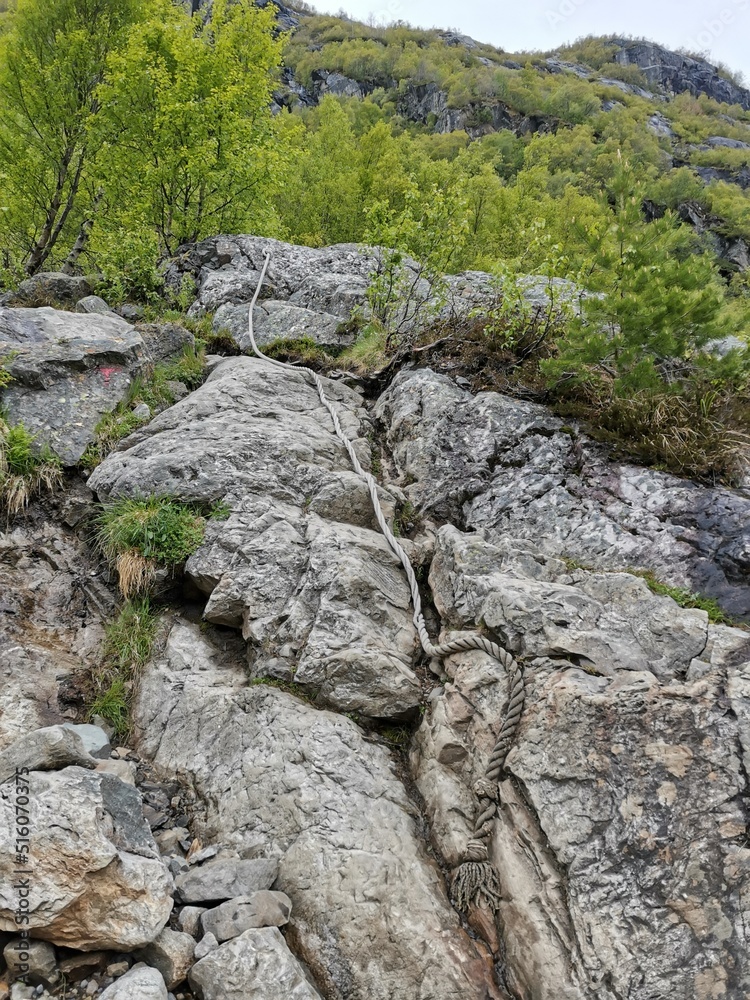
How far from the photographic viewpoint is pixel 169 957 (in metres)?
2.88

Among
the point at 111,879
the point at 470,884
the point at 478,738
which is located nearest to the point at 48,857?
the point at 111,879

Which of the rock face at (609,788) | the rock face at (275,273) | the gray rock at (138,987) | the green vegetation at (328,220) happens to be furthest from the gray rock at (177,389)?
the gray rock at (138,987)

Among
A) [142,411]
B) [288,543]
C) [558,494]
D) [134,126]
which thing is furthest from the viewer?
[134,126]

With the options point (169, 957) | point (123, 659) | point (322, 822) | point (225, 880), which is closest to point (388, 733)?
point (322, 822)

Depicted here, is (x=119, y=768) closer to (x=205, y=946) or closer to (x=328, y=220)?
(x=205, y=946)

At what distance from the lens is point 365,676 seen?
4348 mm

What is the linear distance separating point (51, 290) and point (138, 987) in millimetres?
11486

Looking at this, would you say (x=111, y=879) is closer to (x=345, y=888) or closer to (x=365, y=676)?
(x=345, y=888)

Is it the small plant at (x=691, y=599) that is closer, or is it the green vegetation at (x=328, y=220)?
the small plant at (x=691, y=599)

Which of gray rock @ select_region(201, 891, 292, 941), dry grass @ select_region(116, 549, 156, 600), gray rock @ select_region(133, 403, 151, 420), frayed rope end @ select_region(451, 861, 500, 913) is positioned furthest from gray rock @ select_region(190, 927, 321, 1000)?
gray rock @ select_region(133, 403, 151, 420)

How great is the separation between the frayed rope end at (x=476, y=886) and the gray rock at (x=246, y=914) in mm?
1047

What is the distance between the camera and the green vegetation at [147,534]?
5.30 meters

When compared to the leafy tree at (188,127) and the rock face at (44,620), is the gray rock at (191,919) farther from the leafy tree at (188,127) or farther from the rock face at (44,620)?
the leafy tree at (188,127)

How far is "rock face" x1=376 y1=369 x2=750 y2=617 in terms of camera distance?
4695 mm
